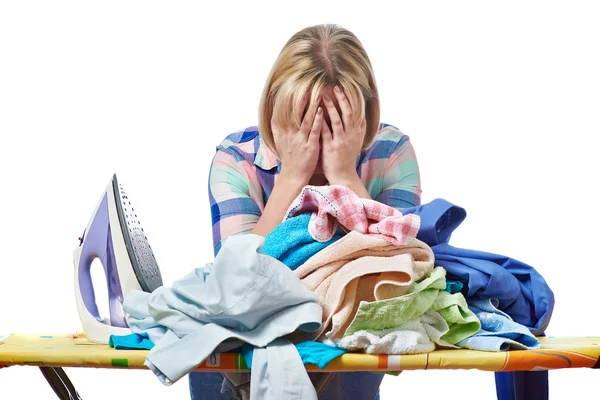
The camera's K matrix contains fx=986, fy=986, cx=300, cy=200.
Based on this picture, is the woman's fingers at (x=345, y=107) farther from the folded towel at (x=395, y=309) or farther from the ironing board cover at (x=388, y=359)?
the ironing board cover at (x=388, y=359)

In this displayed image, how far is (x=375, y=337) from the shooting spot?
1537 mm

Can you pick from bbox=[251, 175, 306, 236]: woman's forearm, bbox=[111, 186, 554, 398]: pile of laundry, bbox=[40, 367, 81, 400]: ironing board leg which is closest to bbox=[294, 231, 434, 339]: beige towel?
bbox=[111, 186, 554, 398]: pile of laundry

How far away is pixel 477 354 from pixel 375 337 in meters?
0.16

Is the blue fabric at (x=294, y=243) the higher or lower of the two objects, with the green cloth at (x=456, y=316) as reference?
higher

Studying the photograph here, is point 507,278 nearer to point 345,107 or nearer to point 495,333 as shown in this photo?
point 495,333

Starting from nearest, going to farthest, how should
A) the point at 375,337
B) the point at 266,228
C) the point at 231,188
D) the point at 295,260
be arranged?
the point at 375,337, the point at 295,260, the point at 266,228, the point at 231,188

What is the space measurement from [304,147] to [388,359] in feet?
1.80

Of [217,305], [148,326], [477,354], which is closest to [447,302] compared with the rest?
[477,354]

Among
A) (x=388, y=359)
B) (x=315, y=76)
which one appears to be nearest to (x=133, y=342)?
(x=388, y=359)

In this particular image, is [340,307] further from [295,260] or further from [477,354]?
[477,354]

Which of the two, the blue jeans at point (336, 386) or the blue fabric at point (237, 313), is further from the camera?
the blue jeans at point (336, 386)

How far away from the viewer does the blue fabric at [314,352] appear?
150 centimetres

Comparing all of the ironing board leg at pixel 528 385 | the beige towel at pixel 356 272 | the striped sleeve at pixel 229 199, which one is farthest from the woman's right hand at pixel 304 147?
the ironing board leg at pixel 528 385

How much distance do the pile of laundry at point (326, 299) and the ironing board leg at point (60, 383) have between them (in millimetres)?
184
